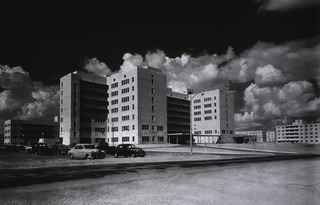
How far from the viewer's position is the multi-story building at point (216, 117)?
133125 millimetres

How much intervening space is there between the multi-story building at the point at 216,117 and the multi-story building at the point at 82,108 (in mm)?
45514

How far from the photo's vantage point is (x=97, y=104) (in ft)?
349

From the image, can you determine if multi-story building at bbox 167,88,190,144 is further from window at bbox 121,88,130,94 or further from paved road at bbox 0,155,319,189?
paved road at bbox 0,155,319,189

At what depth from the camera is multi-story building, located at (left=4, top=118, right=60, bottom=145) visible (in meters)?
148

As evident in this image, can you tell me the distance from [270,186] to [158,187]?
458cm

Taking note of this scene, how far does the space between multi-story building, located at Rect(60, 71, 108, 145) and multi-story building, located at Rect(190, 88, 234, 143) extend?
45.5 m

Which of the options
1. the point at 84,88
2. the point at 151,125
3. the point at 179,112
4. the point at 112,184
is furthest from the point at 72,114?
the point at 112,184

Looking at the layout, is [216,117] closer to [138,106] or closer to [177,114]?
[177,114]

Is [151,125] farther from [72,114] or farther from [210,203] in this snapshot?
[210,203]

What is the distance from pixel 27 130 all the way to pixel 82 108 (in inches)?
2648

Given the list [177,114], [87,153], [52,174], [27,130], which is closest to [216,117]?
[177,114]

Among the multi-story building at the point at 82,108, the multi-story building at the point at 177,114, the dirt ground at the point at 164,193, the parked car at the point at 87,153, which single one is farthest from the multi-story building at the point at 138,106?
the dirt ground at the point at 164,193

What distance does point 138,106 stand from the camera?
95.6m

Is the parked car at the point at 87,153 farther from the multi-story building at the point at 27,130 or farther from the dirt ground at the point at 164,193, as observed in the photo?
the multi-story building at the point at 27,130
